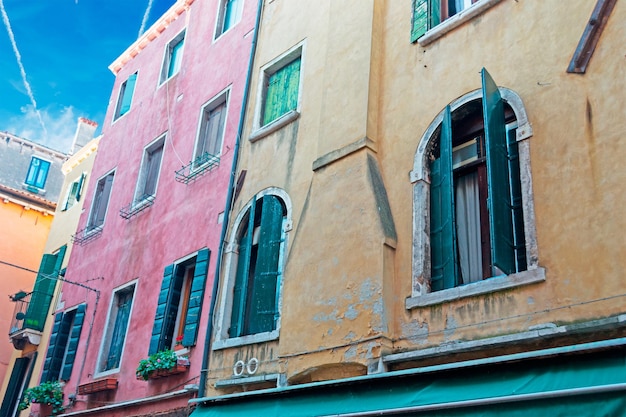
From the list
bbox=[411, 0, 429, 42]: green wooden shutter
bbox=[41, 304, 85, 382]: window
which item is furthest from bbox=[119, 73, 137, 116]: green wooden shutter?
bbox=[411, 0, 429, 42]: green wooden shutter

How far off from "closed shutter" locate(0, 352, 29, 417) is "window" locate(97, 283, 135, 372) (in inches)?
185

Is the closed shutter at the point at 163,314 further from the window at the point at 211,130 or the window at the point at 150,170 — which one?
the window at the point at 150,170

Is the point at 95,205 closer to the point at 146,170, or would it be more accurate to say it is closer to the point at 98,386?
the point at 146,170

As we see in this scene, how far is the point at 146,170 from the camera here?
13.3 meters

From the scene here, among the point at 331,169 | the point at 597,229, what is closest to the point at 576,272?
the point at 597,229

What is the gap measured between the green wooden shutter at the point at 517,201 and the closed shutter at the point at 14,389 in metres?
12.9

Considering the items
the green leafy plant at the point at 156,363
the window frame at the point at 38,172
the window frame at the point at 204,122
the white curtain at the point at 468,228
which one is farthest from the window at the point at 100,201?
the white curtain at the point at 468,228

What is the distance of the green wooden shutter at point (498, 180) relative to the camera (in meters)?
5.81

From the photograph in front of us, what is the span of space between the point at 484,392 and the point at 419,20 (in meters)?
4.68

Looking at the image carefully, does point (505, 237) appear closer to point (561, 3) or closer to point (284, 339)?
point (561, 3)

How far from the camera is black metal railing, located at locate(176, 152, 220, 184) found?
36.1 ft

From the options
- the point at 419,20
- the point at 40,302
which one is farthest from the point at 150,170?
the point at 419,20

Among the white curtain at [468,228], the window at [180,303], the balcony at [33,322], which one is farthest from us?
the balcony at [33,322]

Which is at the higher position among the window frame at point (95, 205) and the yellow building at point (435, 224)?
the window frame at point (95, 205)
